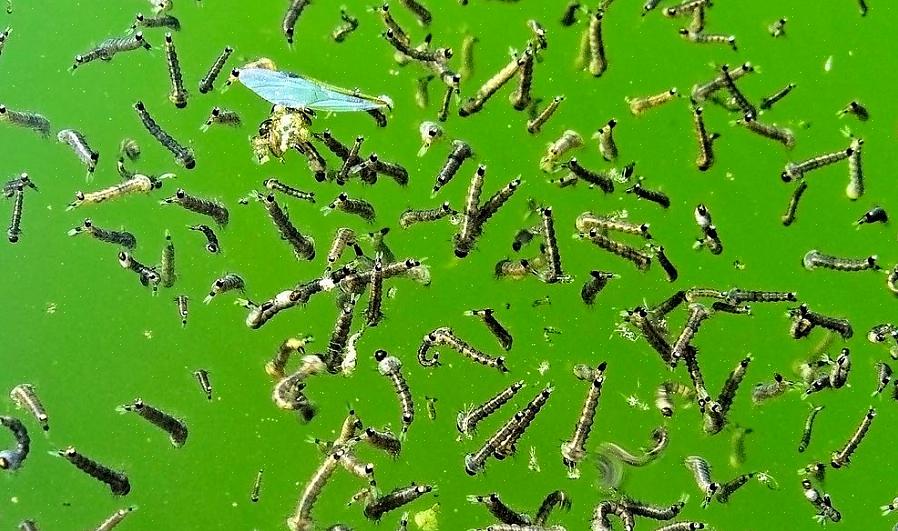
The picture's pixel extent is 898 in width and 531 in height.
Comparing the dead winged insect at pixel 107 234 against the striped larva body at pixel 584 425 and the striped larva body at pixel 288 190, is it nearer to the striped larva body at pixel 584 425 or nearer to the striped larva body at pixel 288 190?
the striped larva body at pixel 288 190

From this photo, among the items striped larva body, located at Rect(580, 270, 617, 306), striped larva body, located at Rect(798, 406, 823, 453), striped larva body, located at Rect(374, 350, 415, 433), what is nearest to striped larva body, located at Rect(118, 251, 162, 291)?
striped larva body, located at Rect(374, 350, 415, 433)

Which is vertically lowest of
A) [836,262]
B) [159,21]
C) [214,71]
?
[836,262]

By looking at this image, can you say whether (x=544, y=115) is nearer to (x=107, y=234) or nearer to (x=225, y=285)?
(x=225, y=285)

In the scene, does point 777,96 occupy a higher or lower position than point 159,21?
lower

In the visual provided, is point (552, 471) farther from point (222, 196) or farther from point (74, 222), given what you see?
point (74, 222)

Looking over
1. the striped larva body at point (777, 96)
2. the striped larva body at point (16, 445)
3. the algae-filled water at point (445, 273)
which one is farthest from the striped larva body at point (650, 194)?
the striped larva body at point (16, 445)

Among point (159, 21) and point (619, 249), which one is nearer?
point (619, 249)

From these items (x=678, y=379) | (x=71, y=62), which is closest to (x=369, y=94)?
(x=71, y=62)

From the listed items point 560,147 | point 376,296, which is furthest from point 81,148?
point 560,147
